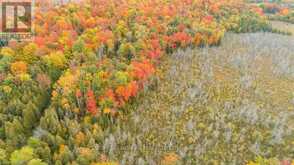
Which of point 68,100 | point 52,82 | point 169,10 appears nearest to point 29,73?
point 52,82

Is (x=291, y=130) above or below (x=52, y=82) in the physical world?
below

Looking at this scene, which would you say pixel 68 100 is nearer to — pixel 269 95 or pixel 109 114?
pixel 109 114

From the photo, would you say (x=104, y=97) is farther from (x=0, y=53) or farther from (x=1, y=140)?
(x=0, y=53)

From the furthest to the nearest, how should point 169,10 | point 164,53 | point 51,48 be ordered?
point 169,10
point 164,53
point 51,48

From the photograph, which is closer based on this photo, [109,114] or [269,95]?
[109,114]

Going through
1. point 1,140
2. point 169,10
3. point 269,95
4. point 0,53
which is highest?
point 169,10

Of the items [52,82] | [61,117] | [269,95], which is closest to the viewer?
[61,117]
